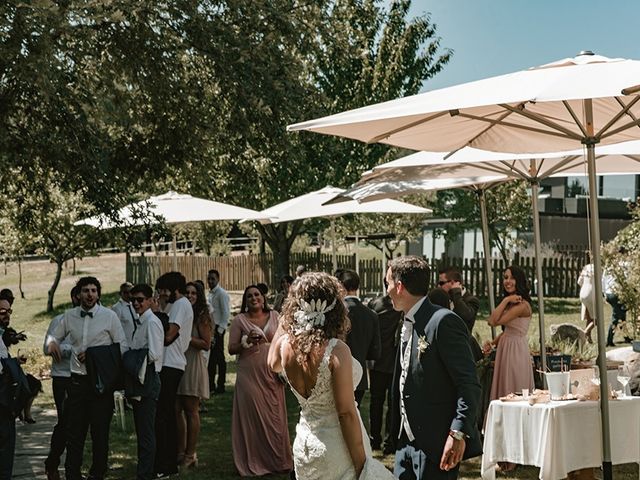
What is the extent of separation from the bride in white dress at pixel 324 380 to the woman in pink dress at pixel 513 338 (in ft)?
16.1

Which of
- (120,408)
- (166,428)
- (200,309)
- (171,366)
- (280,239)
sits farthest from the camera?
(280,239)

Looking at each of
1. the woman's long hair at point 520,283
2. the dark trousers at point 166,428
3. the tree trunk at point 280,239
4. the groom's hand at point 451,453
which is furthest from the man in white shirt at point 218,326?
the tree trunk at point 280,239

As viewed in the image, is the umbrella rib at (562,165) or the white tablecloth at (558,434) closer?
the white tablecloth at (558,434)

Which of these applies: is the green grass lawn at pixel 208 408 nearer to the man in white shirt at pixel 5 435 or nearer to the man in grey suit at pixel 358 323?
the man in grey suit at pixel 358 323

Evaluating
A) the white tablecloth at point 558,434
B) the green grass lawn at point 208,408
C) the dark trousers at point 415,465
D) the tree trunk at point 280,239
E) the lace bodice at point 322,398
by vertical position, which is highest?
the tree trunk at point 280,239

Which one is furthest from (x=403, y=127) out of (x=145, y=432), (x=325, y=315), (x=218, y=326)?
(x=218, y=326)

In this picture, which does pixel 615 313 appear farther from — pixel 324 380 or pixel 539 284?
pixel 324 380

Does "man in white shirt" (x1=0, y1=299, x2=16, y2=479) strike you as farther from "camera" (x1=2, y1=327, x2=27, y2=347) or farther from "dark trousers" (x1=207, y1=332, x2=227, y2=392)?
"dark trousers" (x1=207, y1=332, x2=227, y2=392)

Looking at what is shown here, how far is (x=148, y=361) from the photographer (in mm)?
8992

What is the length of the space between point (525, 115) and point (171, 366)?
14.4 ft

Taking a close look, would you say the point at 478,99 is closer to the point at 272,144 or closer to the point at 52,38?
the point at 52,38

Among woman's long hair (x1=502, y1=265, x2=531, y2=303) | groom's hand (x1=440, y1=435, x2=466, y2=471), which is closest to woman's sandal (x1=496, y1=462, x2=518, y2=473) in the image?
woman's long hair (x1=502, y1=265, x2=531, y2=303)

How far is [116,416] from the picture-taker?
1316 centimetres

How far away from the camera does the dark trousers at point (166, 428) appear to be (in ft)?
31.7
